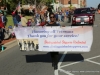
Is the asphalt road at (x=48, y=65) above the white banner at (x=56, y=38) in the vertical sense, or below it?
below

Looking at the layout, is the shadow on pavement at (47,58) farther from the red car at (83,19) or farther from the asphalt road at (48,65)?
the red car at (83,19)

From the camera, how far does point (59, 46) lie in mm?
6809

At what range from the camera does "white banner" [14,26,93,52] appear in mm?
6637

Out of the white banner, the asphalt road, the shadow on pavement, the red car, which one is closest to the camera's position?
the white banner

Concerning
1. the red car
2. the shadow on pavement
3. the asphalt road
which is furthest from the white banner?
the red car

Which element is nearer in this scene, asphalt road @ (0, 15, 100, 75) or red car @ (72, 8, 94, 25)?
asphalt road @ (0, 15, 100, 75)

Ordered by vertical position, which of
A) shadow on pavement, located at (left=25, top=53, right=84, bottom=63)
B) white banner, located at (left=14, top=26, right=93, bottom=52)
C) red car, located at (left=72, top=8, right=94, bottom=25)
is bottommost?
shadow on pavement, located at (left=25, top=53, right=84, bottom=63)

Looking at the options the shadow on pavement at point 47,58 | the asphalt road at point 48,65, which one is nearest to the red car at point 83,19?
the asphalt road at point 48,65

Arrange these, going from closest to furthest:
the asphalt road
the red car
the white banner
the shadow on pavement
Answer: the white banner < the asphalt road < the shadow on pavement < the red car

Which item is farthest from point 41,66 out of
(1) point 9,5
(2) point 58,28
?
(1) point 9,5

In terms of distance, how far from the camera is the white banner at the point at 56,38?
21.8 ft

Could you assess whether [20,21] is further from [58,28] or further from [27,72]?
[58,28]

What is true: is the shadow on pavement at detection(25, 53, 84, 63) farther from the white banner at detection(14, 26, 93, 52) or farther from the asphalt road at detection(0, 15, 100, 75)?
the white banner at detection(14, 26, 93, 52)

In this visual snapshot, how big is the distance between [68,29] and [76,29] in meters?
0.21
